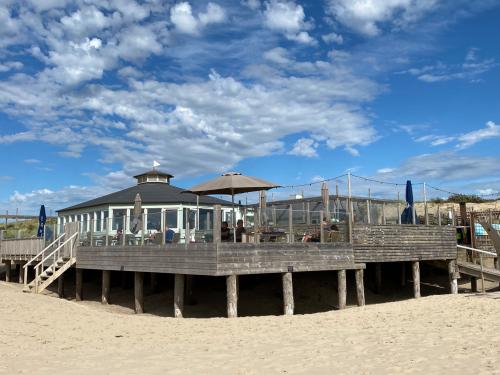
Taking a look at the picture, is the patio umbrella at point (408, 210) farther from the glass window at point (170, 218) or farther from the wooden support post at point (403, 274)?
the glass window at point (170, 218)

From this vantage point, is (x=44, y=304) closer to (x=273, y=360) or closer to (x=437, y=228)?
(x=273, y=360)

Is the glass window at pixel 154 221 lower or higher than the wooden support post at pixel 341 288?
higher

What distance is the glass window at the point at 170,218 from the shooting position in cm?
1445

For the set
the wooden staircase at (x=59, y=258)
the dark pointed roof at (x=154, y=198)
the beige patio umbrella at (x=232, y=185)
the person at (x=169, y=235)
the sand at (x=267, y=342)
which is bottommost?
the sand at (x=267, y=342)

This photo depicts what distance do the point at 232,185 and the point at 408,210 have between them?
25.3 feet

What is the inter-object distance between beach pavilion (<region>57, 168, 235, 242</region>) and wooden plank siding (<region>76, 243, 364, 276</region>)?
2.09ft

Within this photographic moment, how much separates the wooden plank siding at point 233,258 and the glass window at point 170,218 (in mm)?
606

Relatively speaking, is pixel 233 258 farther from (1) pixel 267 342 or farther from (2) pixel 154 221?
(1) pixel 267 342

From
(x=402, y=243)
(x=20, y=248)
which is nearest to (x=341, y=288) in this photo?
(x=402, y=243)

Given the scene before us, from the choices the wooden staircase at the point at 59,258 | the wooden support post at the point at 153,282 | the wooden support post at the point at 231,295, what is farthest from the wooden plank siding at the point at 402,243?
the wooden staircase at the point at 59,258

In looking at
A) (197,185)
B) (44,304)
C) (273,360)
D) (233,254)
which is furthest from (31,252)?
(273,360)

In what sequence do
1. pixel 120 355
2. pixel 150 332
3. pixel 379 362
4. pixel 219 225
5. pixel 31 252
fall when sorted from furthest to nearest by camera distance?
pixel 31 252
pixel 219 225
pixel 150 332
pixel 120 355
pixel 379 362

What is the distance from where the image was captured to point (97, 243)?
18859 mm

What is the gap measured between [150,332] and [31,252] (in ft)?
48.3
